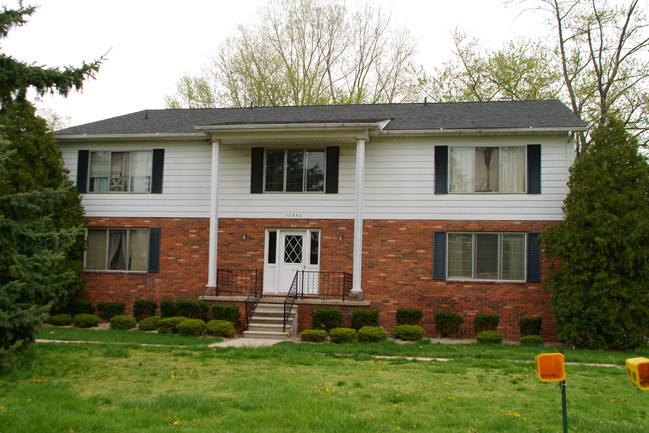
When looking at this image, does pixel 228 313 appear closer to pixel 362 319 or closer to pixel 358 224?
pixel 362 319

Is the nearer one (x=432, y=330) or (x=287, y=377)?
(x=287, y=377)

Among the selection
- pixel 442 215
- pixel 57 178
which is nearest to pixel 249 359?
pixel 442 215

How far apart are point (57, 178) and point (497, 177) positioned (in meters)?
12.1

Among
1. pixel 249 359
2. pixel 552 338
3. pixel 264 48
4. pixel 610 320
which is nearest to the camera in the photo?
pixel 249 359

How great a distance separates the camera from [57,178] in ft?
55.6

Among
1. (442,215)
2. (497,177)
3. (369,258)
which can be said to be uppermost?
(497,177)

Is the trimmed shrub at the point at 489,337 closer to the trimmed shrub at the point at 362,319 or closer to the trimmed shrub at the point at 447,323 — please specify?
the trimmed shrub at the point at 447,323

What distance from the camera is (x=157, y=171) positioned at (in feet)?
57.2

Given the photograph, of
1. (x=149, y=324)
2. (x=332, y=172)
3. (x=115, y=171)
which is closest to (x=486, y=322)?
(x=332, y=172)

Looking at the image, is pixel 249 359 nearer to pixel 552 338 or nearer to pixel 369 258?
pixel 369 258

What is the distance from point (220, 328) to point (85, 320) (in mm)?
4074

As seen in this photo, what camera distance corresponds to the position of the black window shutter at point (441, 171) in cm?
1600

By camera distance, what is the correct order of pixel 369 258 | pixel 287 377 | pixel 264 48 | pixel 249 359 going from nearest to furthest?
pixel 287 377
pixel 249 359
pixel 369 258
pixel 264 48

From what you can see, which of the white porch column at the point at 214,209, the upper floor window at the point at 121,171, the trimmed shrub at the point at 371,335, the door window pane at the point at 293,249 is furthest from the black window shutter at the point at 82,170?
the trimmed shrub at the point at 371,335
